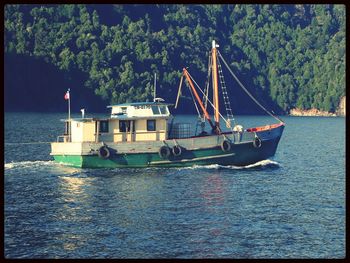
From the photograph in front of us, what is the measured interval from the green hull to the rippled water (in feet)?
2.68

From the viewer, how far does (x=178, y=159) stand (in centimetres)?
6331

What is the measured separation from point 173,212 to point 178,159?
18.3m

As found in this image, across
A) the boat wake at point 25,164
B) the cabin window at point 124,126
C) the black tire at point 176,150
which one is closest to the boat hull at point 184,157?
the black tire at point 176,150

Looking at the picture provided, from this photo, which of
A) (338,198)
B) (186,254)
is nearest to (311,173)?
(338,198)

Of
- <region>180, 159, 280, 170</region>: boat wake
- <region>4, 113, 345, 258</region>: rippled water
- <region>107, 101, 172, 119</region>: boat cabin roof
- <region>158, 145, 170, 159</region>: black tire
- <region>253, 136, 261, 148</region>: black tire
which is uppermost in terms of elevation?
<region>107, 101, 172, 119</region>: boat cabin roof

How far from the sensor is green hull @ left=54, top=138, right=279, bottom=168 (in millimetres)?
62438

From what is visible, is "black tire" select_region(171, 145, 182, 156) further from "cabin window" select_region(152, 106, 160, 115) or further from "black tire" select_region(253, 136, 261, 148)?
"black tire" select_region(253, 136, 261, 148)

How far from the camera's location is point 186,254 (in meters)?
36.0

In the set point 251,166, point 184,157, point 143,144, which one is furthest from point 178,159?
point 251,166

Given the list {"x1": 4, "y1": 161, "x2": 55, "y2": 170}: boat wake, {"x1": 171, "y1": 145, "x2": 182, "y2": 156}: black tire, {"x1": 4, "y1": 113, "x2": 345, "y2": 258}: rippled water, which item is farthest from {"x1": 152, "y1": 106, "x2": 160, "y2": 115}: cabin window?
{"x1": 4, "y1": 161, "x2": 55, "y2": 170}: boat wake

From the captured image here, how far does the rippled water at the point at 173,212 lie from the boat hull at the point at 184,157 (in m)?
0.86

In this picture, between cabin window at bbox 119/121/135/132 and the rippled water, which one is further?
cabin window at bbox 119/121/135/132

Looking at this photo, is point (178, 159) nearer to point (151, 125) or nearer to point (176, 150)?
point (176, 150)

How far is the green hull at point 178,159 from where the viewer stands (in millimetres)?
62438
